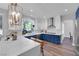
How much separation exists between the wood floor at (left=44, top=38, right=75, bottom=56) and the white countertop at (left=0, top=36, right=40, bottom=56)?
9.2 inches

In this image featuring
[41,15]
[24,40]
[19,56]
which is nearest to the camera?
[19,56]

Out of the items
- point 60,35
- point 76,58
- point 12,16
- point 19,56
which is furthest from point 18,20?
point 76,58

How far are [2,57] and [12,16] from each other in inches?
28.1

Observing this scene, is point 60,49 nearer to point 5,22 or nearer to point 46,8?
point 46,8

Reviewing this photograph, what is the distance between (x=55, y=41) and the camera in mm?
2367

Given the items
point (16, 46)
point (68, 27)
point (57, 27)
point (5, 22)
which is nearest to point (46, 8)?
point (57, 27)

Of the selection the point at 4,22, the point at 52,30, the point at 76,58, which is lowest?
the point at 76,58

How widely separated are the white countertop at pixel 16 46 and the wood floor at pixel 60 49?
0.23m

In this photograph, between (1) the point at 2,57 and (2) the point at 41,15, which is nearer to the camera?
(1) the point at 2,57

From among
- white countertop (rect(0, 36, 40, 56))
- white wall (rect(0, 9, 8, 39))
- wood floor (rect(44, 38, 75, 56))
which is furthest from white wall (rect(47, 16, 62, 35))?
white wall (rect(0, 9, 8, 39))

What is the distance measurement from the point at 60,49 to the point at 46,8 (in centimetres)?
81

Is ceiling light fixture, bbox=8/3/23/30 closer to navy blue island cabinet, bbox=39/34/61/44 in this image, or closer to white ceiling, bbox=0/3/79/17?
white ceiling, bbox=0/3/79/17

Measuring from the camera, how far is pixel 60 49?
7.22ft

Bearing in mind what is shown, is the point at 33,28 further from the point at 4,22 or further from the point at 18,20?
the point at 4,22
